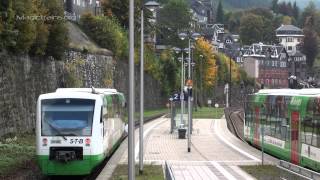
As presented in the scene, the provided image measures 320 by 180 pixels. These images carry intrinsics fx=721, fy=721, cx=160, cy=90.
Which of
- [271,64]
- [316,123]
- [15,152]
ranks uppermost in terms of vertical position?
[271,64]

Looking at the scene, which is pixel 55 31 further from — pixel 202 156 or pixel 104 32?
pixel 104 32

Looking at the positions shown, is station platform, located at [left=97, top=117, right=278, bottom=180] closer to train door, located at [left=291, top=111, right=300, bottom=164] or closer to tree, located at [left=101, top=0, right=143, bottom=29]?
train door, located at [left=291, top=111, right=300, bottom=164]

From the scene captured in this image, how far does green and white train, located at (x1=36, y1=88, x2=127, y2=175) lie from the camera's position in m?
22.1

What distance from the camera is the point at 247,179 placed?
21.5 m

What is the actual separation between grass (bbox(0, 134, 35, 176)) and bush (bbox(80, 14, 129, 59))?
146ft

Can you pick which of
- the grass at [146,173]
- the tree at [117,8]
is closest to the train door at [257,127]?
the grass at [146,173]

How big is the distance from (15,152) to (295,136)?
1067 centimetres

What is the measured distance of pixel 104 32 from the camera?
79625mm

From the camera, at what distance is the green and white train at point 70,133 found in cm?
2211

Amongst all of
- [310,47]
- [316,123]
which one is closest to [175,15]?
[310,47]

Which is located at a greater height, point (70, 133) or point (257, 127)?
point (70, 133)

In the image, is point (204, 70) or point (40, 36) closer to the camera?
point (40, 36)

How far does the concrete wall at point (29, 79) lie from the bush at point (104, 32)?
35.1 feet

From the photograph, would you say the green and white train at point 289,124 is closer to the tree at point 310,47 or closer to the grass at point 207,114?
the grass at point 207,114
